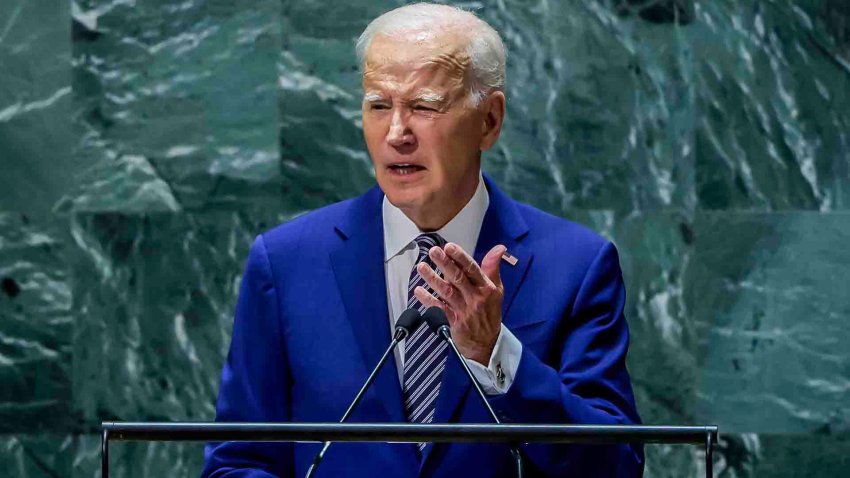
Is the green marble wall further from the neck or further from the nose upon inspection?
the nose

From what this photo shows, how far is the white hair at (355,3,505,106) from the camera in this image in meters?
3.20

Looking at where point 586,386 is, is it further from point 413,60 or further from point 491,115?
point 413,60

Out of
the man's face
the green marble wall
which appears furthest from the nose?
the green marble wall

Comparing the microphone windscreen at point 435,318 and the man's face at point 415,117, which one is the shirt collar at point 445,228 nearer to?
the man's face at point 415,117

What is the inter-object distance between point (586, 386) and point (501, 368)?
29cm

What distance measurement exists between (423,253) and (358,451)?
1.40ft

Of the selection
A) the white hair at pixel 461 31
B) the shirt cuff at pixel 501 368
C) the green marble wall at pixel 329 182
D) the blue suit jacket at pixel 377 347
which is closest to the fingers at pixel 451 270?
the shirt cuff at pixel 501 368

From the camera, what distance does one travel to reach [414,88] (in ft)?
10.3

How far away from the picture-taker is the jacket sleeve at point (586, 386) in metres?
2.88

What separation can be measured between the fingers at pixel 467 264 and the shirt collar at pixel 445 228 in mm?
513

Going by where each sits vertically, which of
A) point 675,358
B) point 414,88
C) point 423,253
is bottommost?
point 675,358

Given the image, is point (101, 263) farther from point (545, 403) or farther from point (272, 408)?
point (545, 403)

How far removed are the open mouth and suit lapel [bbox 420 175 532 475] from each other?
23 centimetres

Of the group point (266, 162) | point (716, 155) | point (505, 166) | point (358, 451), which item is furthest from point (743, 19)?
point (358, 451)
